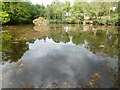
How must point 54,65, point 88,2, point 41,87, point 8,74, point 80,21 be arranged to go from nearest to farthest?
1. point 41,87
2. point 8,74
3. point 54,65
4. point 80,21
5. point 88,2

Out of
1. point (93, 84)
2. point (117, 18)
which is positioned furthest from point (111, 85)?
point (117, 18)

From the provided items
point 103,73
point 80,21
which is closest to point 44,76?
point 103,73

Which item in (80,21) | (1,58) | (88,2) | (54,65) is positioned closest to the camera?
(54,65)

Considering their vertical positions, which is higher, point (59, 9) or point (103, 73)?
point (59, 9)

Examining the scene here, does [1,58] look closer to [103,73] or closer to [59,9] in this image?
[103,73]

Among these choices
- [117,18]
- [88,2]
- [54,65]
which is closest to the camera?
[54,65]

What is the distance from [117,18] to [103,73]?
24.8m

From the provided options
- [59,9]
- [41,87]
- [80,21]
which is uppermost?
[59,9]

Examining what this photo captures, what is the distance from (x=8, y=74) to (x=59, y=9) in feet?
133

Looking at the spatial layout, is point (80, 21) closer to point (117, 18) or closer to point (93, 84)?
point (117, 18)

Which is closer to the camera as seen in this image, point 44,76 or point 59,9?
point 44,76

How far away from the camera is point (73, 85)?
4.35m

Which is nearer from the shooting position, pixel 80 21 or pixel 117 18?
pixel 117 18

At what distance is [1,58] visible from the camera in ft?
23.4
